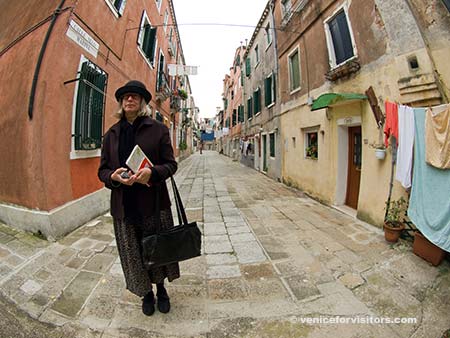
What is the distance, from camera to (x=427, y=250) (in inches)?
104

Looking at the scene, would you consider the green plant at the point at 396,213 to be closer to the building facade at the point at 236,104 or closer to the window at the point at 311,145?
the window at the point at 311,145

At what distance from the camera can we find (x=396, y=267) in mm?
2596

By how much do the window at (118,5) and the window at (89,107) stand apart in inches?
61.6

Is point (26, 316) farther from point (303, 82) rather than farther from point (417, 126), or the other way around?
point (303, 82)

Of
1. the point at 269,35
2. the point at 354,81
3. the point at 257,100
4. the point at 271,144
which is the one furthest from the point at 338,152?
the point at 257,100

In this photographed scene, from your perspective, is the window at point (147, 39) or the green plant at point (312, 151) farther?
the window at point (147, 39)

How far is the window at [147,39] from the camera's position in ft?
21.9

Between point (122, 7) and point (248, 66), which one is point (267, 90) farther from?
point (122, 7)

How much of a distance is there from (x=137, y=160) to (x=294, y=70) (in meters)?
7.23

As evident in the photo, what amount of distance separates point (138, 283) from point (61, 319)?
0.78 meters

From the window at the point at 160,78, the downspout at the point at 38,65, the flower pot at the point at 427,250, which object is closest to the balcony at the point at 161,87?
the window at the point at 160,78

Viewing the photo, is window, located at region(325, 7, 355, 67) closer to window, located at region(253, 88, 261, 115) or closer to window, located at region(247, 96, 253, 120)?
window, located at region(253, 88, 261, 115)

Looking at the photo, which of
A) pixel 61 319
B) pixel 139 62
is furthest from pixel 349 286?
pixel 139 62

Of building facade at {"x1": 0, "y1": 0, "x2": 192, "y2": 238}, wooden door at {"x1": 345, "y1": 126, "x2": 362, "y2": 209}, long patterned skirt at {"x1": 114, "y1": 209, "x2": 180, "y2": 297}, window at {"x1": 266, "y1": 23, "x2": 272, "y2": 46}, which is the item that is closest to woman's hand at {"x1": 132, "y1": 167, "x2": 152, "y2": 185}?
long patterned skirt at {"x1": 114, "y1": 209, "x2": 180, "y2": 297}
